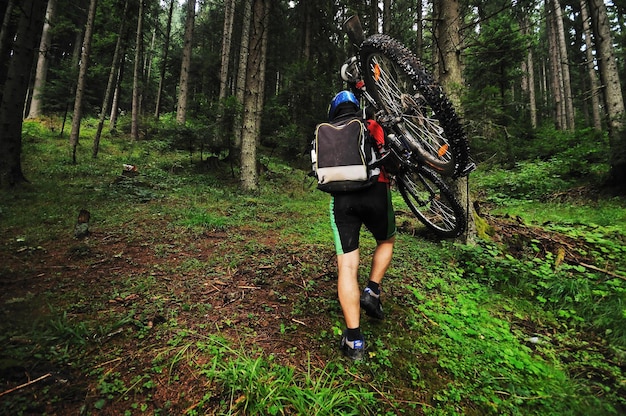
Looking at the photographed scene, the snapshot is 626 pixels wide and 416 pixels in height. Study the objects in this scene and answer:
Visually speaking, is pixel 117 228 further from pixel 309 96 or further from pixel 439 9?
pixel 309 96

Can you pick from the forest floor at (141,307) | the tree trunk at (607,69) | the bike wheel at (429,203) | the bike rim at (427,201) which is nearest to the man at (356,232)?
the forest floor at (141,307)

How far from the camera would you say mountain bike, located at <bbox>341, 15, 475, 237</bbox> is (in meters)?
2.93

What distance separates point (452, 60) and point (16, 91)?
9502mm

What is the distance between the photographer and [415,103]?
11.3ft

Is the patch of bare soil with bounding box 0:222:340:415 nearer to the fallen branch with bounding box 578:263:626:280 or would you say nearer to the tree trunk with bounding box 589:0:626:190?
the fallen branch with bounding box 578:263:626:280

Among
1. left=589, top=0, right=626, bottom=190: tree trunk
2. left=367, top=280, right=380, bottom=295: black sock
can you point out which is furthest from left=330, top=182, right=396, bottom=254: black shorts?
left=589, top=0, right=626, bottom=190: tree trunk

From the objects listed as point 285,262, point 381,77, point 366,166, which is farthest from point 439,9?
point 285,262

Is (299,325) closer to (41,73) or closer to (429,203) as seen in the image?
(429,203)

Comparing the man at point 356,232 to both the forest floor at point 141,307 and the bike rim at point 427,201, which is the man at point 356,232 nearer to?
the forest floor at point 141,307

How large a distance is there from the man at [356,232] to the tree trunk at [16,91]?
8122 millimetres

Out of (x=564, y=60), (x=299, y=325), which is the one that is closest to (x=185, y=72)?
(x=299, y=325)

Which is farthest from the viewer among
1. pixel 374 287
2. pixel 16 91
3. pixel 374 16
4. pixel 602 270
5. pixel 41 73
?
pixel 41 73

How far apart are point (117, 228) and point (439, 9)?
689 cm

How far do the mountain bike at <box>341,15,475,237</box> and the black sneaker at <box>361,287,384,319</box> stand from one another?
4.13 ft
